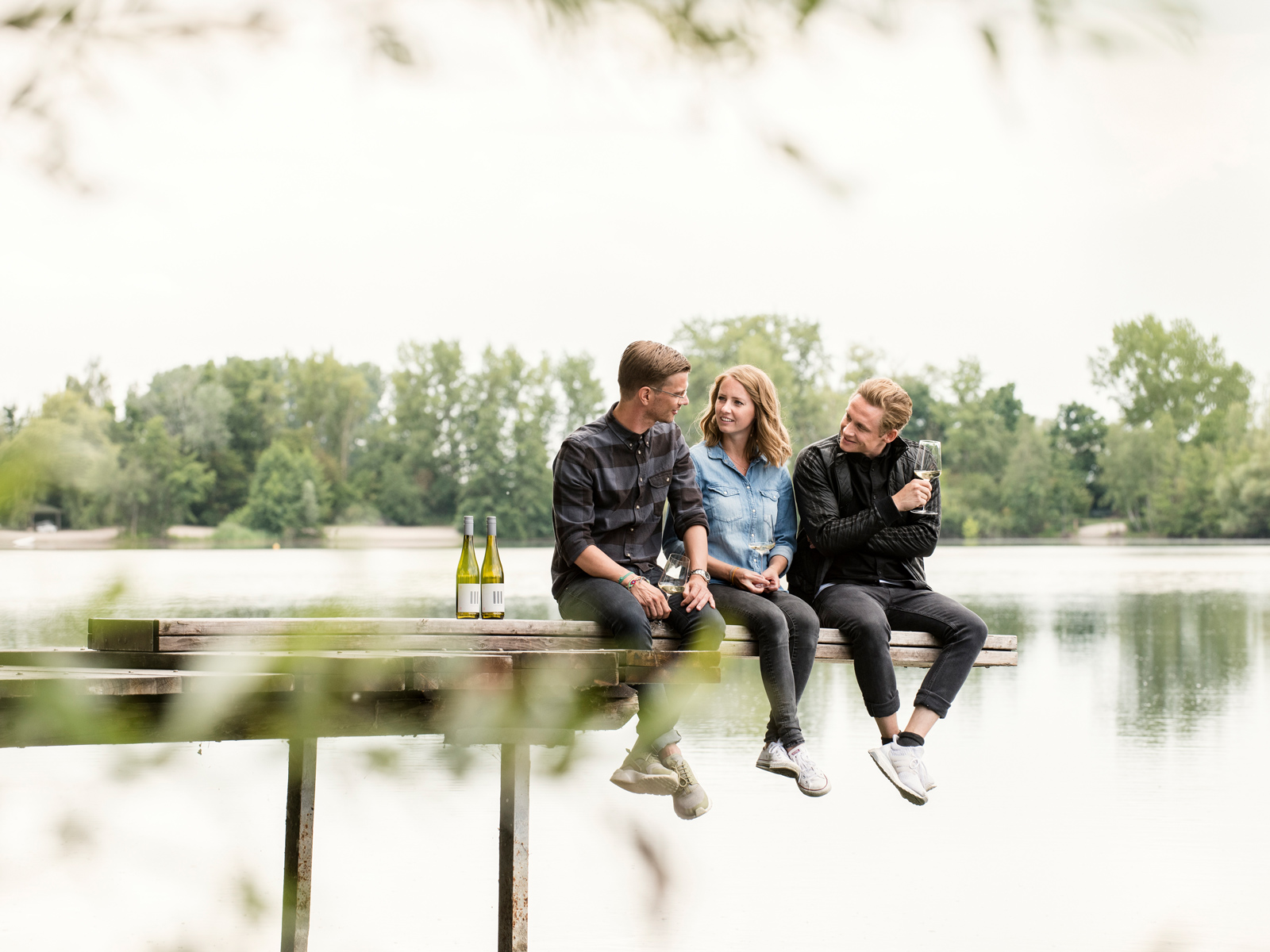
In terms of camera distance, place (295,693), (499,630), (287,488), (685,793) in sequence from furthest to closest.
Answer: (685,793)
(499,630)
(287,488)
(295,693)

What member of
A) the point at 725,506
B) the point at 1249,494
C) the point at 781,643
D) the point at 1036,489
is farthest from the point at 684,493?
the point at 1036,489

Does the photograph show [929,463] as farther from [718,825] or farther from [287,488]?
[718,825]

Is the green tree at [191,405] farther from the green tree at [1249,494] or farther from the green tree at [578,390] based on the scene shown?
the green tree at [1249,494]

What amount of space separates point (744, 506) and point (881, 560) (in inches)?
20.1

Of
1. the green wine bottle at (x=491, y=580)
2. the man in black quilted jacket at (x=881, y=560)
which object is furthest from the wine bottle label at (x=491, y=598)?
the man in black quilted jacket at (x=881, y=560)

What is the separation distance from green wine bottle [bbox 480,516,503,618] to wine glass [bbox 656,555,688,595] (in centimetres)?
49

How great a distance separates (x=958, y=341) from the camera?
63.9 metres

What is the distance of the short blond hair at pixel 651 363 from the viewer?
3844 millimetres

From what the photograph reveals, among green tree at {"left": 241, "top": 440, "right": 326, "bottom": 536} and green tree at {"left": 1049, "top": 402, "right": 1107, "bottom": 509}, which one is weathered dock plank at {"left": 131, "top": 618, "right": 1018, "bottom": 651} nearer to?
green tree at {"left": 241, "top": 440, "right": 326, "bottom": 536}

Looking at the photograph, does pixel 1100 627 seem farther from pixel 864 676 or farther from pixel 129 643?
pixel 129 643

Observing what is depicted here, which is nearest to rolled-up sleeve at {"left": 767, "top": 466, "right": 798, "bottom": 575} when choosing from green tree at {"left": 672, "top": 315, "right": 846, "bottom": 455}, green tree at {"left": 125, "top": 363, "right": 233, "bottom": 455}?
green tree at {"left": 125, "top": 363, "right": 233, "bottom": 455}

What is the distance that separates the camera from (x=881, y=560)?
4410mm

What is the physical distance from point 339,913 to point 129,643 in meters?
5.32

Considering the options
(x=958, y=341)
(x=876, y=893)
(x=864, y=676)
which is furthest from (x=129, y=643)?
(x=958, y=341)
